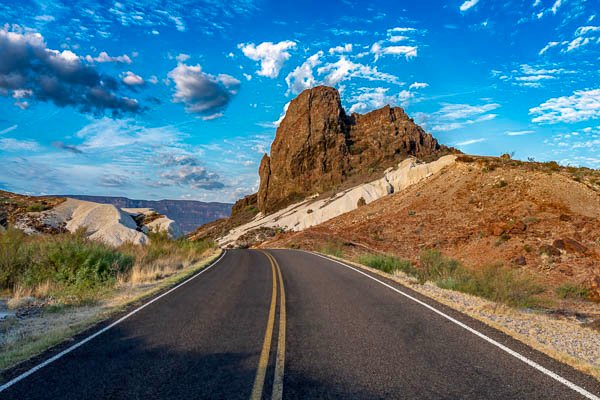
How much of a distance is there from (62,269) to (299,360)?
11.0 m

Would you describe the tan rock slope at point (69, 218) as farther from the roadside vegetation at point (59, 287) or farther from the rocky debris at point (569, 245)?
the rocky debris at point (569, 245)

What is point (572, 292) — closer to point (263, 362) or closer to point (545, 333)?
point (545, 333)

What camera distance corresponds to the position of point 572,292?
16.2 metres

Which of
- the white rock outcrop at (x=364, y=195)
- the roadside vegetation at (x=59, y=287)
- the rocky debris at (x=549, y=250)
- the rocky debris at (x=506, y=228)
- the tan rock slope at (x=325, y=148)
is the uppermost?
the tan rock slope at (x=325, y=148)

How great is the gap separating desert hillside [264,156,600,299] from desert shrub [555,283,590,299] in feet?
1.17

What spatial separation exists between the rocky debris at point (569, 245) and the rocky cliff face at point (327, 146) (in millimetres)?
61994

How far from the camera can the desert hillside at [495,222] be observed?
21.0 meters

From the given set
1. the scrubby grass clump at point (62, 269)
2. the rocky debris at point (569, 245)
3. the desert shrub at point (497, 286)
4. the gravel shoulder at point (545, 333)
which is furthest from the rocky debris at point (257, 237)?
the gravel shoulder at point (545, 333)

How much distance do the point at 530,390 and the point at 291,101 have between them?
357 feet

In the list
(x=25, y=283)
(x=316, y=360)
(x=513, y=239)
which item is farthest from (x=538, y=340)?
(x=513, y=239)

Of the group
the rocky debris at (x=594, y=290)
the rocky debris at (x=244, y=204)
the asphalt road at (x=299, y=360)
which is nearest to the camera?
the asphalt road at (x=299, y=360)

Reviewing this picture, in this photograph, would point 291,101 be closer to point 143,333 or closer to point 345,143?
point 345,143

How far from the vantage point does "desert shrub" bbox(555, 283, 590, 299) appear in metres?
15.8

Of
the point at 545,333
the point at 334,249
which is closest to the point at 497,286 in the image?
the point at 545,333
